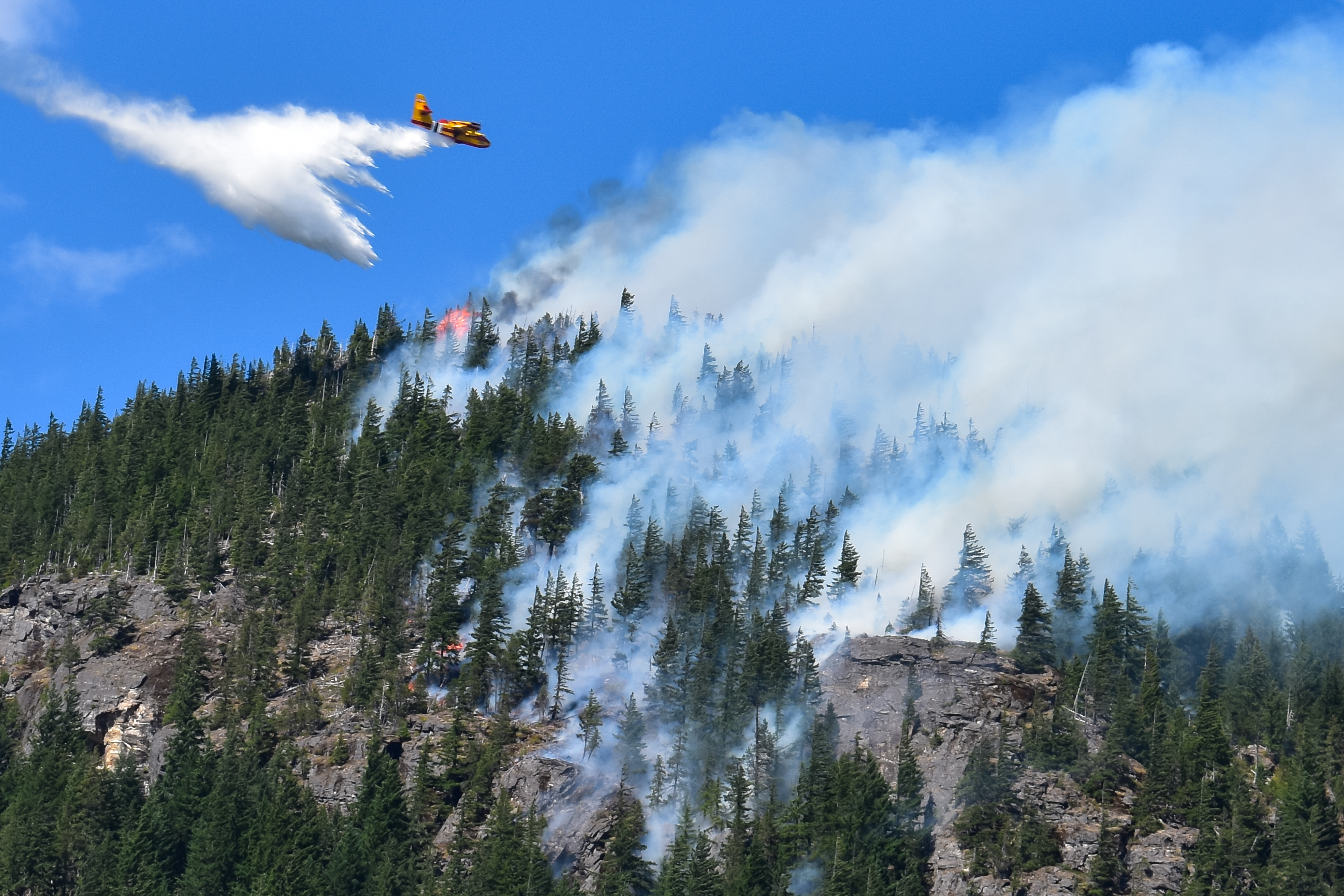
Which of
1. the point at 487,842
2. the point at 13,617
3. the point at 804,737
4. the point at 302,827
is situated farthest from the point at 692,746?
the point at 13,617

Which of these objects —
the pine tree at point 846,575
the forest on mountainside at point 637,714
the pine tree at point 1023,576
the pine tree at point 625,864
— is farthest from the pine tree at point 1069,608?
the pine tree at point 625,864

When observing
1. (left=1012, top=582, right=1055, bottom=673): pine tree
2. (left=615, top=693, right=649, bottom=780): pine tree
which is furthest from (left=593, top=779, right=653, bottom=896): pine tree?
(left=1012, top=582, right=1055, bottom=673): pine tree

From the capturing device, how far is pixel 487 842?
5271 inches

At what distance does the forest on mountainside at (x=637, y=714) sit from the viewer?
Result: 13088cm

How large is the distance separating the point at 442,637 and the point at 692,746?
3228 cm

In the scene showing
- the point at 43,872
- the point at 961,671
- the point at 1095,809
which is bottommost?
the point at 43,872

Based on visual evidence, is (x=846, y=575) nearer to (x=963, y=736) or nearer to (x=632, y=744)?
(x=963, y=736)

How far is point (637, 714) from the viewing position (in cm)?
15125

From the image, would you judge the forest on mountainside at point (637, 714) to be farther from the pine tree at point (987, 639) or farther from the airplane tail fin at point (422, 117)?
the airplane tail fin at point (422, 117)

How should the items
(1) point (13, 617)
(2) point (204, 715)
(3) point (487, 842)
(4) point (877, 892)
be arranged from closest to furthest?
(4) point (877, 892) → (3) point (487, 842) → (2) point (204, 715) → (1) point (13, 617)

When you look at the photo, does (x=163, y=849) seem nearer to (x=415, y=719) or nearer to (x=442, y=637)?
(x=415, y=719)

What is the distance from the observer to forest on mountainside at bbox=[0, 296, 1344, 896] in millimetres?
130875

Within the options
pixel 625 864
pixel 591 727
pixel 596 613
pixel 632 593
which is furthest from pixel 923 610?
pixel 625 864

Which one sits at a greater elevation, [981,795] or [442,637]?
[442,637]
